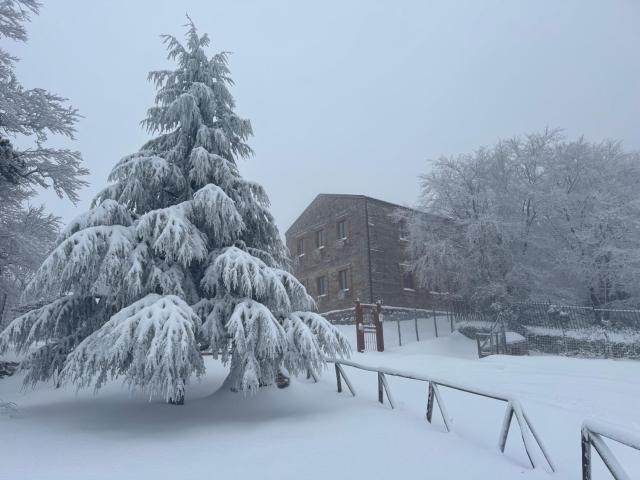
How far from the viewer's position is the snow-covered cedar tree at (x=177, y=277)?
7.63 meters

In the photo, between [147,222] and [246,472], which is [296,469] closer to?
[246,472]

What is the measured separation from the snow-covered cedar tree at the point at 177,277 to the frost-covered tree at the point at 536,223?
14767mm

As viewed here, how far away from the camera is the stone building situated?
28000mm

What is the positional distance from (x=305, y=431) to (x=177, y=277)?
3.42 metres

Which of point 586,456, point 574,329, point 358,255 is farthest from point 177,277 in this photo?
point 358,255

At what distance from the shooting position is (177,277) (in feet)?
29.1

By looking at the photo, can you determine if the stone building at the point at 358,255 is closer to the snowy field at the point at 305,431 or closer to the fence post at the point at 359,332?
the fence post at the point at 359,332

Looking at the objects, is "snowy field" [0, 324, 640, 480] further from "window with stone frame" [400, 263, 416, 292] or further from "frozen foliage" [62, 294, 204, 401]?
"window with stone frame" [400, 263, 416, 292]

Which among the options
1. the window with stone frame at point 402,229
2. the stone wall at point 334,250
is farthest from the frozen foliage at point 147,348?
the window with stone frame at point 402,229

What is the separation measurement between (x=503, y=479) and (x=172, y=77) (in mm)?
9971

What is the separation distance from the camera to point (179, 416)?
29.7 feet

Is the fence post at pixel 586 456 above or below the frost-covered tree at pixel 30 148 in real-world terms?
below

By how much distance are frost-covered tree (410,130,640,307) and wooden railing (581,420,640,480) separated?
1818cm

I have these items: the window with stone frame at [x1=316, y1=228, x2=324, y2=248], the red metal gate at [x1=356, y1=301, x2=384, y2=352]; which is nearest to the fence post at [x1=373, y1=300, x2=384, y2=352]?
the red metal gate at [x1=356, y1=301, x2=384, y2=352]
